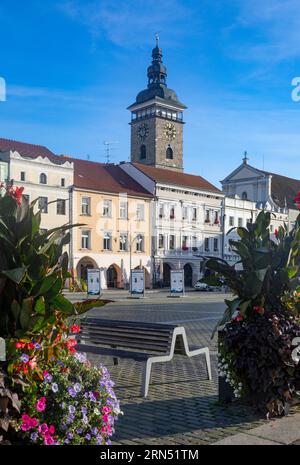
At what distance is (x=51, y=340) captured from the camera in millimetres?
4035

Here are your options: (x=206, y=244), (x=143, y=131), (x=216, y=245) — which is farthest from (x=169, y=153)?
(x=206, y=244)

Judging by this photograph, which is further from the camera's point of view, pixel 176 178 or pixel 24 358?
pixel 176 178

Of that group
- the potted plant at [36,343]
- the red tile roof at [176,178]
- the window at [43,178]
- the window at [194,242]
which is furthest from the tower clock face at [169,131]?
the potted plant at [36,343]

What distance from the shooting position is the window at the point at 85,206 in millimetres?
48750

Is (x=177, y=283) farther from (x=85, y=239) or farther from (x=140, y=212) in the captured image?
(x=140, y=212)

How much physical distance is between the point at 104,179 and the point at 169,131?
82.5ft

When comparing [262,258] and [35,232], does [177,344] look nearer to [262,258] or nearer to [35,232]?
[262,258]

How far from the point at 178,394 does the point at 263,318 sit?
6.15 ft

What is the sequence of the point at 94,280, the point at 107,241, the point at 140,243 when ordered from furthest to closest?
1. the point at 140,243
2. the point at 107,241
3. the point at 94,280

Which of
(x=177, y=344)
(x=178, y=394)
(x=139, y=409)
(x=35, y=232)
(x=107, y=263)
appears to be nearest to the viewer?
(x=35, y=232)

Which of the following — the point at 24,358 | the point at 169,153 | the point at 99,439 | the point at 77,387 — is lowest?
the point at 99,439

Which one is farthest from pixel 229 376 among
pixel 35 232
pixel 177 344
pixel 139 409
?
pixel 35 232

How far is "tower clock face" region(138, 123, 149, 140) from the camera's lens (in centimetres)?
7456

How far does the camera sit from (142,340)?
787 centimetres
